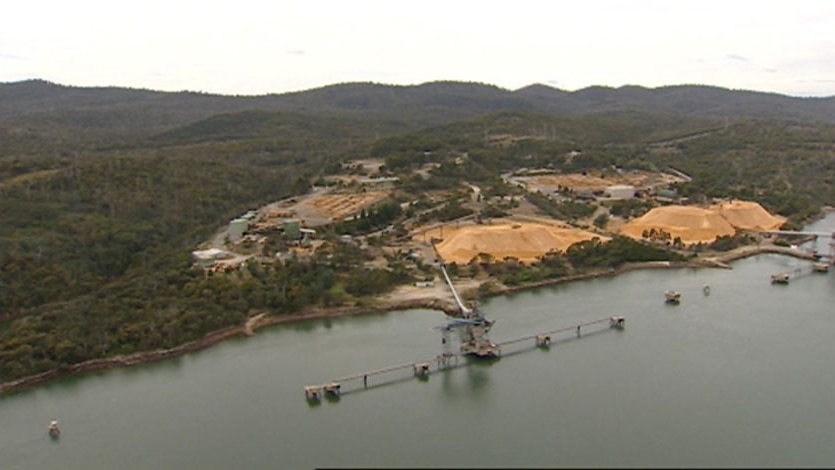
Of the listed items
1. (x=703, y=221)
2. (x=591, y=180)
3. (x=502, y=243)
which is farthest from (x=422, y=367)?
(x=591, y=180)

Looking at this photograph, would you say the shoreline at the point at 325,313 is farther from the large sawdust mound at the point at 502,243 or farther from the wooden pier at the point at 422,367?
the large sawdust mound at the point at 502,243

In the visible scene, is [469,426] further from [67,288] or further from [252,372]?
[67,288]

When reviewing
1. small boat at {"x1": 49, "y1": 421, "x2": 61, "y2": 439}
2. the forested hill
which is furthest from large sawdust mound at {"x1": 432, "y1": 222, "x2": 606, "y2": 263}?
the forested hill

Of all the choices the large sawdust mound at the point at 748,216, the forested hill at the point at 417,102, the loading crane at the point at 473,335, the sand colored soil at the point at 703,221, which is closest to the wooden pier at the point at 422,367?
the loading crane at the point at 473,335

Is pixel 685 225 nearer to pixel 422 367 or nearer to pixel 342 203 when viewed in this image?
pixel 342 203

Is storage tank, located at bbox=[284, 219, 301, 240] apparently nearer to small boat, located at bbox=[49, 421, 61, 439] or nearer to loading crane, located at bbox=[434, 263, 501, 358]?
loading crane, located at bbox=[434, 263, 501, 358]

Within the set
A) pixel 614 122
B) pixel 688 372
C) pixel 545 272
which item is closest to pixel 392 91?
pixel 614 122
